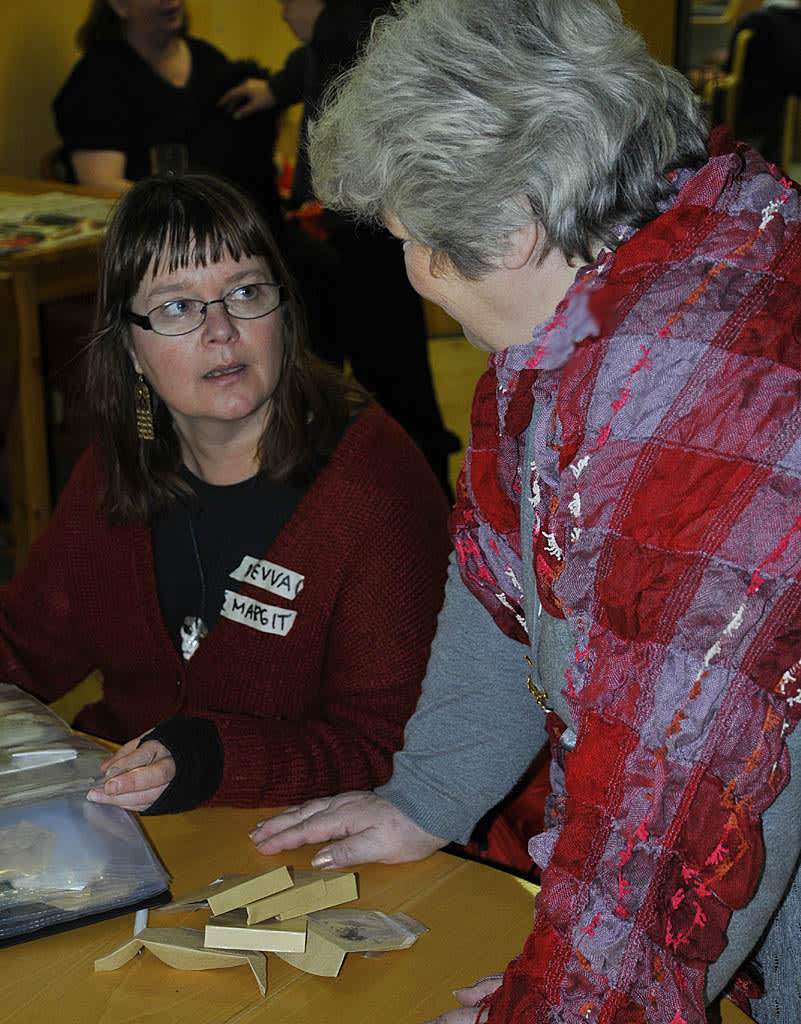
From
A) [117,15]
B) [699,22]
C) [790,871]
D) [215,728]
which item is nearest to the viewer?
[790,871]

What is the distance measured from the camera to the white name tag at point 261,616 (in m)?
1.68

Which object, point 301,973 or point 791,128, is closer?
point 301,973

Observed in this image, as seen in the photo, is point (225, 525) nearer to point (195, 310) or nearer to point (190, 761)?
point (195, 310)

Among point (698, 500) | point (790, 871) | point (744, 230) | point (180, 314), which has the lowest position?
point (790, 871)

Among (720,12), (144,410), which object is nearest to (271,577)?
(144,410)

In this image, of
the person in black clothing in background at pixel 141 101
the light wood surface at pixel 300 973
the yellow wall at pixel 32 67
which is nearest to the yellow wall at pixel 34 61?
the yellow wall at pixel 32 67

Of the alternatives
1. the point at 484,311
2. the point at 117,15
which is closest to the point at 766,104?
the point at 117,15

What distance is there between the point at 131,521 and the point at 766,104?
602 cm

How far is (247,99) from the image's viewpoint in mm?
4152

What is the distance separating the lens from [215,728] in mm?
1470

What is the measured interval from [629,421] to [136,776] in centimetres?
69

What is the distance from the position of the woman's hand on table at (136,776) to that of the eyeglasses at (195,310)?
0.59 m

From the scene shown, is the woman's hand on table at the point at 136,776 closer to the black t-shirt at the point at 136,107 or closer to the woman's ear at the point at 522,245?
the woman's ear at the point at 522,245

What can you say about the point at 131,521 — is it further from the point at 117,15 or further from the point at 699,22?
the point at 699,22
